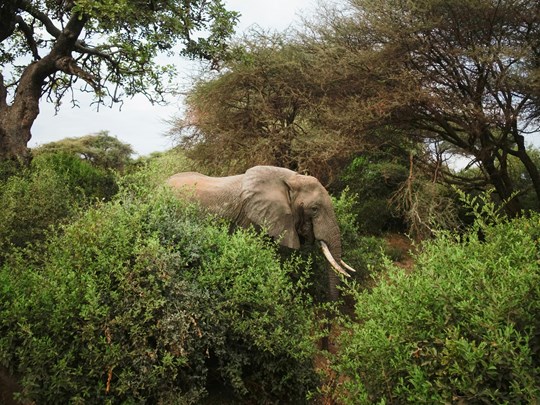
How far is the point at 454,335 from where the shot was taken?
10.7 feet

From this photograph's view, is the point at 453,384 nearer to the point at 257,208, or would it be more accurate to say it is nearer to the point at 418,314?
the point at 418,314

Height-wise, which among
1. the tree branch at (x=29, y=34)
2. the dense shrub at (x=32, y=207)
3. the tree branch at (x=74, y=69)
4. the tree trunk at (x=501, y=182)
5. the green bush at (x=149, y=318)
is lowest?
the green bush at (x=149, y=318)

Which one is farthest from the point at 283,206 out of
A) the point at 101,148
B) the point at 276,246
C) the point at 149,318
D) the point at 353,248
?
the point at 101,148

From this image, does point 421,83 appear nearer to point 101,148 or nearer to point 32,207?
point 32,207

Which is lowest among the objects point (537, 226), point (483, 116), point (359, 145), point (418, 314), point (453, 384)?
point (453, 384)

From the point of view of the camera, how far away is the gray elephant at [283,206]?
7.73 metres

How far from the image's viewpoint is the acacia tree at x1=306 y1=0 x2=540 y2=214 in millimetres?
13859

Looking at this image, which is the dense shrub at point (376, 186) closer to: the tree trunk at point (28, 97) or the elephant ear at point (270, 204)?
the elephant ear at point (270, 204)

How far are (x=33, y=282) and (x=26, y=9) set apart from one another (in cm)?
1074

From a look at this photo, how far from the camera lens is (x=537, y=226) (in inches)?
204

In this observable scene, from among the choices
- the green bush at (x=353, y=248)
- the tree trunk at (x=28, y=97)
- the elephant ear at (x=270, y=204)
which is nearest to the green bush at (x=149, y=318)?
the elephant ear at (x=270, y=204)

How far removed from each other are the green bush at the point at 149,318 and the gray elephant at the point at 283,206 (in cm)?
174

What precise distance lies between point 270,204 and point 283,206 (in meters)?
0.21

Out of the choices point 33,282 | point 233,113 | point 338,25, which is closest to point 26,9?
point 233,113
